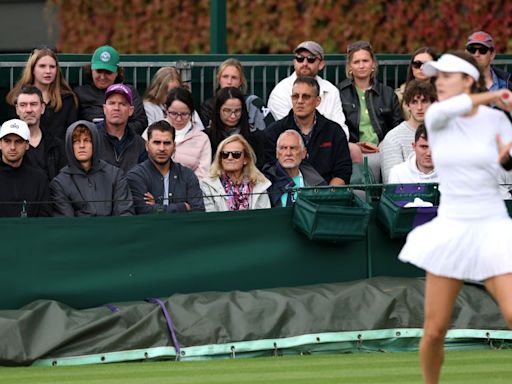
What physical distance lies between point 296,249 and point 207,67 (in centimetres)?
339

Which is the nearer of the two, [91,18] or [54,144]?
[54,144]

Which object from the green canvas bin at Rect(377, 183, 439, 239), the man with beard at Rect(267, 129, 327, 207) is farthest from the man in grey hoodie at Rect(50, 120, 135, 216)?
the green canvas bin at Rect(377, 183, 439, 239)

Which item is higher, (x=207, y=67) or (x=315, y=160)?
(x=207, y=67)

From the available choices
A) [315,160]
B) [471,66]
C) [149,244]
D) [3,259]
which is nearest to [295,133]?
[315,160]

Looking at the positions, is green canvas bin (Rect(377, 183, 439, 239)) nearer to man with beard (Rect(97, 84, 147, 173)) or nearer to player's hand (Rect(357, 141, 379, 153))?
player's hand (Rect(357, 141, 379, 153))

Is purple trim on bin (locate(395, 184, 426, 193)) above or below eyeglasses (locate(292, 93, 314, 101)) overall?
below

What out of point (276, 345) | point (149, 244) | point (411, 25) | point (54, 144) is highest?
point (411, 25)

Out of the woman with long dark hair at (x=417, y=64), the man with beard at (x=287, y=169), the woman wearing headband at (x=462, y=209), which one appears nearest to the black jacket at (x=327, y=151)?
the man with beard at (x=287, y=169)

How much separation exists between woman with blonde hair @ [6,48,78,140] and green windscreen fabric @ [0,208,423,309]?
175cm

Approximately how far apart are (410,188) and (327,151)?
3.42 feet

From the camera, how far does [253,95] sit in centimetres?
1318

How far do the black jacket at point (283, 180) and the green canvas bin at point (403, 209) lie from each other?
0.68 metres

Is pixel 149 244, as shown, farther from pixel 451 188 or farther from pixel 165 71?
pixel 451 188

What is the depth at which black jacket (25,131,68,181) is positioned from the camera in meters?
11.4
